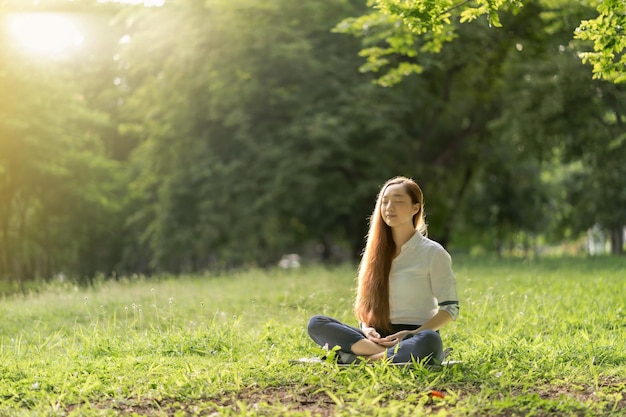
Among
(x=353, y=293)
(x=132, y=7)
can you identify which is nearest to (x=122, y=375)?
(x=353, y=293)

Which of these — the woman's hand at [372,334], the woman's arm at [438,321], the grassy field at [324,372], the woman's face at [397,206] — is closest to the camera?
the grassy field at [324,372]

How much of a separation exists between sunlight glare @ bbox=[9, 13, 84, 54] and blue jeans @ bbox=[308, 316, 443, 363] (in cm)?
2063

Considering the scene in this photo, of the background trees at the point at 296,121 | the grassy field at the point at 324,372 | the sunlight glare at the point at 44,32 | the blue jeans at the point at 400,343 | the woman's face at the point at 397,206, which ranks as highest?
the sunlight glare at the point at 44,32

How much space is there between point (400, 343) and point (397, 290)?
1.58 feet

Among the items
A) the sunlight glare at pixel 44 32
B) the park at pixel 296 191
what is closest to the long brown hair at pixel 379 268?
the park at pixel 296 191

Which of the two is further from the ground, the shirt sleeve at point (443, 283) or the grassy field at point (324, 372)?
the shirt sleeve at point (443, 283)

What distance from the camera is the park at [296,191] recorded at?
6309mm

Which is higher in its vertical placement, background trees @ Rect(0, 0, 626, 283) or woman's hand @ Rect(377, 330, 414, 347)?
background trees @ Rect(0, 0, 626, 283)

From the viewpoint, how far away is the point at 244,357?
7.18 meters

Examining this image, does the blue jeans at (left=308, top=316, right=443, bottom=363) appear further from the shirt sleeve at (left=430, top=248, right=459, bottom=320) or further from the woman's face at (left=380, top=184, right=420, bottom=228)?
the woman's face at (left=380, top=184, right=420, bottom=228)

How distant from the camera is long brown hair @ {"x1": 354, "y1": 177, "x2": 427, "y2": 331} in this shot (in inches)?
266

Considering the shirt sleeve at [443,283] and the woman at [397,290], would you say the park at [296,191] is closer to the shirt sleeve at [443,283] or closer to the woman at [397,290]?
the woman at [397,290]

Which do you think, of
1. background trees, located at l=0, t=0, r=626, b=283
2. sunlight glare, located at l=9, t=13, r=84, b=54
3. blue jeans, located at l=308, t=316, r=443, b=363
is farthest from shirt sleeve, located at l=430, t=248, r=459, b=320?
sunlight glare, located at l=9, t=13, r=84, b=54

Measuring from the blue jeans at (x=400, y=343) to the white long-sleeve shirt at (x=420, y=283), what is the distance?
141mm
